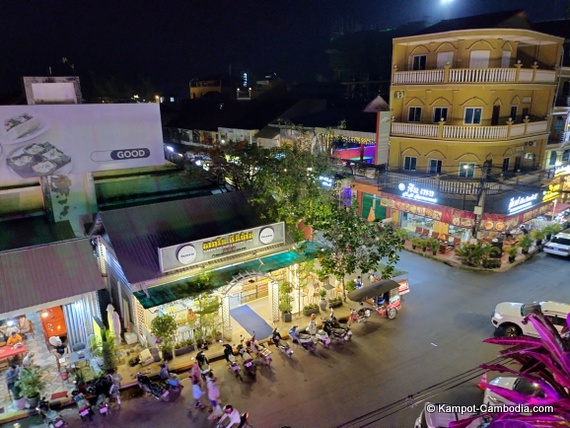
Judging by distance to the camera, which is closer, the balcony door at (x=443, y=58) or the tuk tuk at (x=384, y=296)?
the tuk tuk at (x=384, y=296)

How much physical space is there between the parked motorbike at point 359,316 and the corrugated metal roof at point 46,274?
1046cm

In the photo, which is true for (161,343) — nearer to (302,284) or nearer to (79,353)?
(79,353)

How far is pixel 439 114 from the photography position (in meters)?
26.8

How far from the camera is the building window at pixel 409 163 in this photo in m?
28.6

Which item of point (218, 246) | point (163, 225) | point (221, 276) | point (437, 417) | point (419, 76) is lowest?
point (437, 417)

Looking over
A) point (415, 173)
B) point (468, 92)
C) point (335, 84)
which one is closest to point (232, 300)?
point (415, 173)

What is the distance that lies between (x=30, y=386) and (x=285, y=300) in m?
9.67

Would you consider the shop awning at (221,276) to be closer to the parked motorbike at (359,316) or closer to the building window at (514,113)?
the parked motorbike at (359,316)

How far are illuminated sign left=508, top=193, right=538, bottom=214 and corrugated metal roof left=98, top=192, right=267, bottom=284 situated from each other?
14.5 meters

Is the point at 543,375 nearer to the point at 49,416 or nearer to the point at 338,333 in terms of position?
the point at 338,333

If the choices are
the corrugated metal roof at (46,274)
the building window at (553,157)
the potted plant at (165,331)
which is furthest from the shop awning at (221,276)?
the building window at (553,157)

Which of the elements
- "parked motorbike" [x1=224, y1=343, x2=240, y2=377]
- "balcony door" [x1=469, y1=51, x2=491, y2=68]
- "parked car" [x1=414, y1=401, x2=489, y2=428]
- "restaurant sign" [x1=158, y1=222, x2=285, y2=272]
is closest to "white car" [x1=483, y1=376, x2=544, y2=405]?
"parked car" [x1=414, y1=401, x2=489, y2=428]

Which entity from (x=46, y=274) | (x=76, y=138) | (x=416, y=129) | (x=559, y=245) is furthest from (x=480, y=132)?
(x=46, y=274)

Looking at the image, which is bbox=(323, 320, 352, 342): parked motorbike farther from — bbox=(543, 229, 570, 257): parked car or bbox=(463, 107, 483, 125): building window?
bbox=(543, 229, 570, 257): parked car
